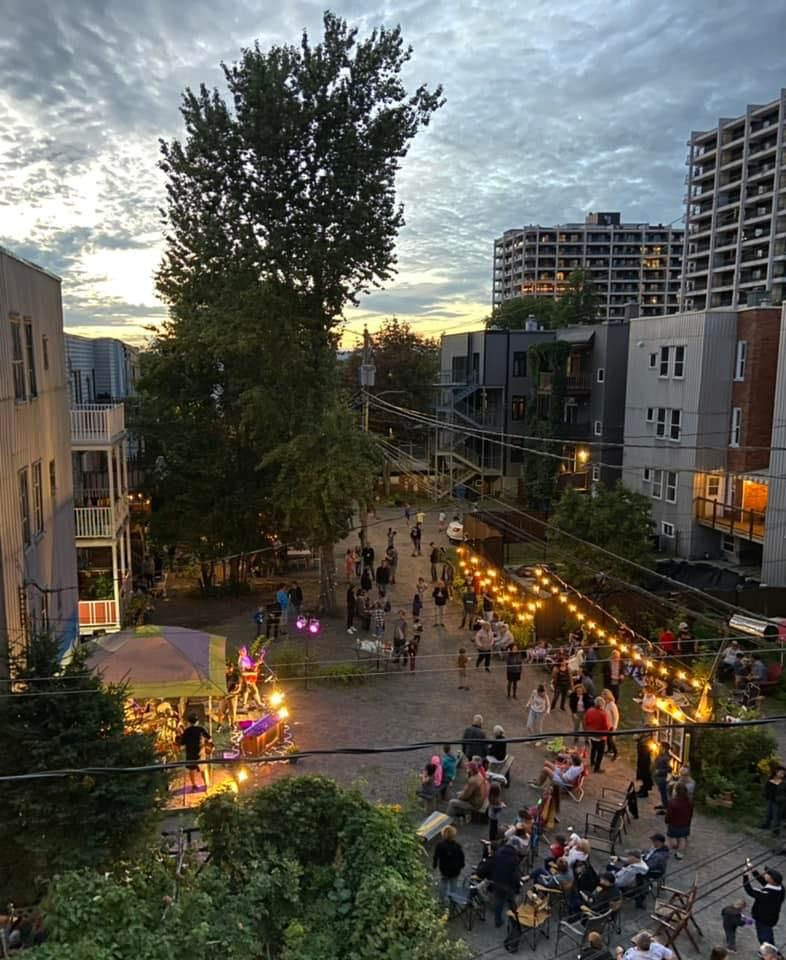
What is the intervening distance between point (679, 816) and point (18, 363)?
13663 millimetres

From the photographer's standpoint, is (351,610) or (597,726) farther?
(351,610)

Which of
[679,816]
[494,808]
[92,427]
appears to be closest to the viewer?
[679,816]

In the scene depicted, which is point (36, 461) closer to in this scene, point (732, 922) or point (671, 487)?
point (732, 922)

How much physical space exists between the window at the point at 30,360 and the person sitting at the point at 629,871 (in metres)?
13.0

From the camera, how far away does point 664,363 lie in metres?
31.6

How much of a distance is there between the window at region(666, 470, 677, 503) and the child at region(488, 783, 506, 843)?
21.0 m

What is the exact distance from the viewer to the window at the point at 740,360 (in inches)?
1097

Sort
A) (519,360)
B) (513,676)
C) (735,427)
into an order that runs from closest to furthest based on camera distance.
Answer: (513,676), (735,427), (519,360)

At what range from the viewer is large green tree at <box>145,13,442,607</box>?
23.4 m

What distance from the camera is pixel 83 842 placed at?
7.94m

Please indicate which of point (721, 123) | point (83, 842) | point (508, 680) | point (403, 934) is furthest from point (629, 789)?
point (721, 123)

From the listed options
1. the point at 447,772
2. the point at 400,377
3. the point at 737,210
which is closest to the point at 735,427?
the point at 447,772

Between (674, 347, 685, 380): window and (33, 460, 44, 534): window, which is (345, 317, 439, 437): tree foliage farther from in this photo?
(33, 460, 44, 534): window

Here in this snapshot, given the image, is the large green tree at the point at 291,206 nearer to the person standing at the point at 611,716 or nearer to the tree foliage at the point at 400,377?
the person standing at the point at 611,716
